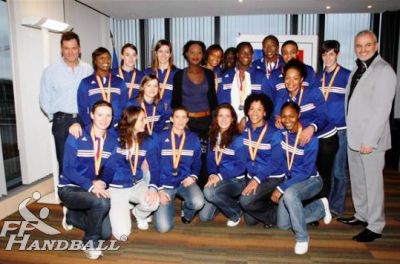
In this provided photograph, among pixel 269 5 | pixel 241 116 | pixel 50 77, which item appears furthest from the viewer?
pixel 269 5

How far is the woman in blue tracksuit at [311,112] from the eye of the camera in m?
3.35

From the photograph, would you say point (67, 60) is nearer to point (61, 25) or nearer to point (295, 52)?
point (61, 25)

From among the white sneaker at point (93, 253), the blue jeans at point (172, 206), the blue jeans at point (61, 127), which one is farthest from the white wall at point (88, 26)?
the white sneaker at point (93, 253)

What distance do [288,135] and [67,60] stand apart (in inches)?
96.7

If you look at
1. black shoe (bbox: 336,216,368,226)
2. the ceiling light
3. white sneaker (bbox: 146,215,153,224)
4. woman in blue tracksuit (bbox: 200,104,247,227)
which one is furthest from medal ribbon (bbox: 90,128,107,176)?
black shoe (bbox: 336,216,368,226)

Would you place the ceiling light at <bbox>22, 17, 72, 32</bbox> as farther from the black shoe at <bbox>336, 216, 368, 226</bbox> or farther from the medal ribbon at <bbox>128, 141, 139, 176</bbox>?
the black shoe at <bbox>336, 216, 368, 226</bbox>

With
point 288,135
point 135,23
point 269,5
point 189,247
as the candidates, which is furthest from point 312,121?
point 135,23

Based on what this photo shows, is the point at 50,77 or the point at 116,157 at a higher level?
the point at 50,77

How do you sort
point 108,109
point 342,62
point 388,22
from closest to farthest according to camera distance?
point 108,109
point 388,22
point 342,62

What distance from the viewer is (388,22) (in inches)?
278

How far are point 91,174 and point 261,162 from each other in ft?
5.24

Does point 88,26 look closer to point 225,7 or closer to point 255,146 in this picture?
point 225,7

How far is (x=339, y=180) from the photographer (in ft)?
12.4

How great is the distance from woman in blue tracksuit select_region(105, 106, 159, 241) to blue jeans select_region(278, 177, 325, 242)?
1210 mm
